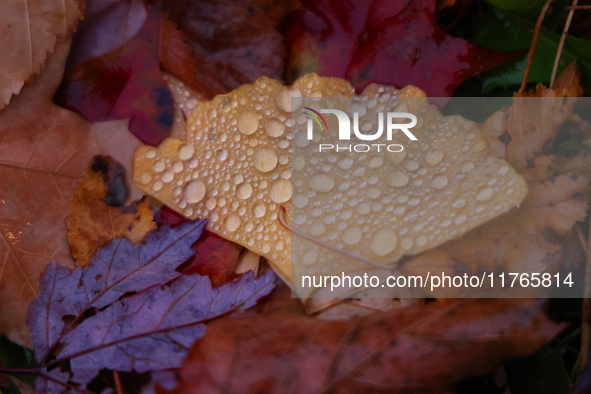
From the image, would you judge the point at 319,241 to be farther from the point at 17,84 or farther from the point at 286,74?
Answer: the point at 17,84

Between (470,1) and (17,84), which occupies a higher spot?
(470,1)

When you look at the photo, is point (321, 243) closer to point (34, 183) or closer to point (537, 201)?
point (537, 201)

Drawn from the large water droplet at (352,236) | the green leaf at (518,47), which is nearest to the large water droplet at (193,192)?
the large water droplet at (352,236)

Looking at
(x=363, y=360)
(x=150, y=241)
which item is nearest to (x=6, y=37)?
(x=150, y=241)

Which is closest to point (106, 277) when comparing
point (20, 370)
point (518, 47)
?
point (20, 370)

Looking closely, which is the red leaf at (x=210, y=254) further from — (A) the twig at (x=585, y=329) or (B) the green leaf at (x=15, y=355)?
(A) the twig at (x=585, y=329)

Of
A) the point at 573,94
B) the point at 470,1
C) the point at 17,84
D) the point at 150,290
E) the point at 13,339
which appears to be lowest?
the point at 13,339

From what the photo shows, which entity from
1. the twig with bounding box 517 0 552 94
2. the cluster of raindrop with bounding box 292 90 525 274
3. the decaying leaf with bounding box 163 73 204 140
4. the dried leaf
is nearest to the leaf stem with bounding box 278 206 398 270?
the cluster of raindrop with bounding box 292 90 525 274

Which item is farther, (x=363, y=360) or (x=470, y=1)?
(x=470, y=1)
